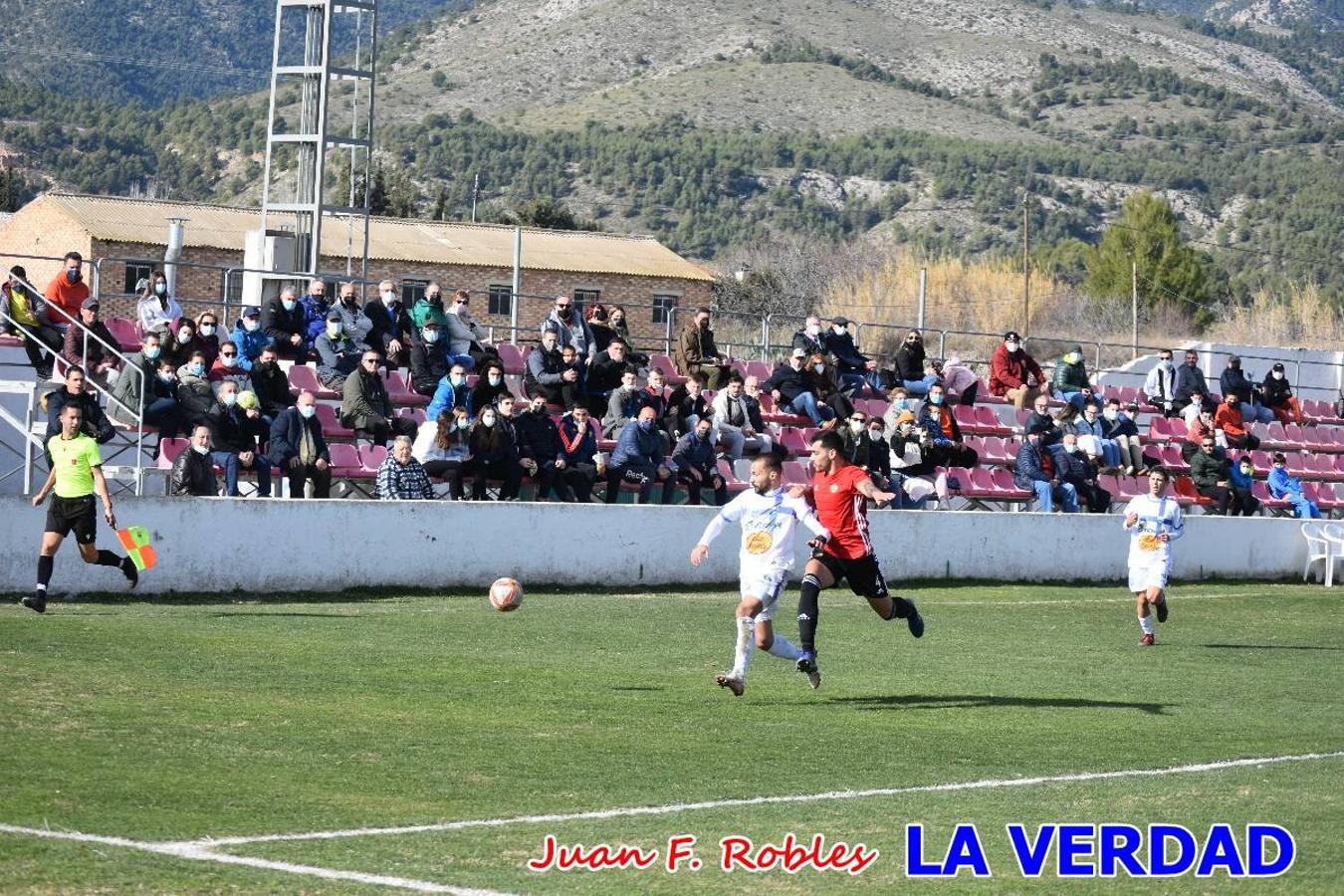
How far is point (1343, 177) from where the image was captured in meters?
134

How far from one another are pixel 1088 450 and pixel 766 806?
23746 millimetres

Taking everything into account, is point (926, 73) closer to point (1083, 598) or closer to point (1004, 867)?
point (1083, 598)

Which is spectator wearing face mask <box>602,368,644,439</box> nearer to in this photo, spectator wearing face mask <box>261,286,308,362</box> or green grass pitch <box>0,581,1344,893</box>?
spectator wearing face mask <box>261,286,308,362</box>

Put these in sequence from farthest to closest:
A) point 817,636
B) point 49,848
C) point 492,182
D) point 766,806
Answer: point 492,182 < point 817,636 < point 766,806 < point 49,848

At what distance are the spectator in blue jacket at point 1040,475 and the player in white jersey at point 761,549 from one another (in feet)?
57.3

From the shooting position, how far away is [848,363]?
32.3 meters

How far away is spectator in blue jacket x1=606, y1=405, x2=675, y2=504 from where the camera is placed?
26.0 m

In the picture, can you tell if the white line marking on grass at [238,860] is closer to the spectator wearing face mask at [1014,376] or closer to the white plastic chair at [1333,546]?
the white plastic chair at [1333,546]

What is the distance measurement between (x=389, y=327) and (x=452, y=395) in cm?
249

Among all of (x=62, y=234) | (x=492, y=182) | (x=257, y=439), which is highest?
(x=492, y=182)

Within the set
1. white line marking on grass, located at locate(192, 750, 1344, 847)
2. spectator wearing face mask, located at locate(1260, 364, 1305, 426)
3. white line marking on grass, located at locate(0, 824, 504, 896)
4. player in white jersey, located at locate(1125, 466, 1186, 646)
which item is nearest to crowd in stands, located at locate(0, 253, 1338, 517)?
player in white jersey, located at locate(1125, 466, 1186, 646)

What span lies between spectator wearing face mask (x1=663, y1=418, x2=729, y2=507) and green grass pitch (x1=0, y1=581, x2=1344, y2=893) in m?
6.05

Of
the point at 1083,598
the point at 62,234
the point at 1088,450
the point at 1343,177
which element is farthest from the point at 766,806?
the point at 1343,177

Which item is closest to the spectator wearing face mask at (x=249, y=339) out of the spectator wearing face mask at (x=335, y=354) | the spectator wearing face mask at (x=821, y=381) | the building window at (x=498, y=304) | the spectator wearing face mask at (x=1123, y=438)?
the spectator wearing face mask at (x=335, y=354)
